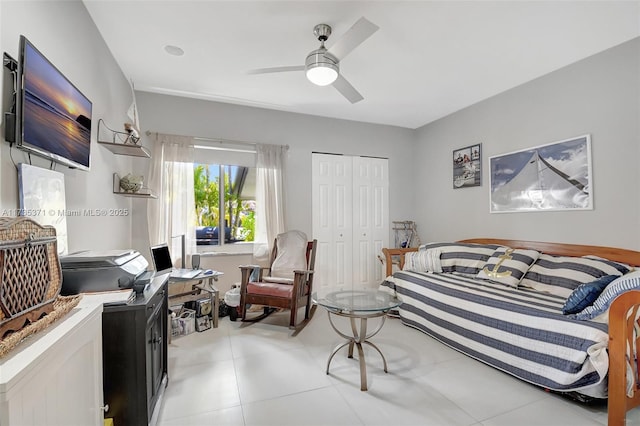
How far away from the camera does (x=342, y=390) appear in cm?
205

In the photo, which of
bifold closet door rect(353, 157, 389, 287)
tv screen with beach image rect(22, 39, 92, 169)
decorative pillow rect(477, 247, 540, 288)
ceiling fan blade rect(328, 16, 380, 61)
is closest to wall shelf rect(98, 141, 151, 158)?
tv screen with beach image rect(22, 39, 92, 169)

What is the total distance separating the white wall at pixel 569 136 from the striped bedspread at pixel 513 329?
87 centimetres

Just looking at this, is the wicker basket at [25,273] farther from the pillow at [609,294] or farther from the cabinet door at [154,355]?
the pillow at [609,294]

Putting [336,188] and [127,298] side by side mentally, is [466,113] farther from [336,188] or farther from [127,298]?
[127,298]

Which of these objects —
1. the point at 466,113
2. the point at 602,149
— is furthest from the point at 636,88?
the point at 466,113

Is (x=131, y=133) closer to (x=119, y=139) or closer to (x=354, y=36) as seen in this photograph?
(x=119, y=139)

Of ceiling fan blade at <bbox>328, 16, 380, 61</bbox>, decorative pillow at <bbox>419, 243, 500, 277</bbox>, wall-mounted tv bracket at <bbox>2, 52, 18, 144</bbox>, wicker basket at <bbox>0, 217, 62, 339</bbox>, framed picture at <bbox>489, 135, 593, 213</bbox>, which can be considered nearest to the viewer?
wicker basket at <bbox>0, 217, 62, 339</bbox>

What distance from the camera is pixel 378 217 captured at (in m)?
4.78

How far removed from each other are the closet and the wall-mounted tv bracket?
330 cm

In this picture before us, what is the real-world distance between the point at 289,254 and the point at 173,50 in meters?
2.44

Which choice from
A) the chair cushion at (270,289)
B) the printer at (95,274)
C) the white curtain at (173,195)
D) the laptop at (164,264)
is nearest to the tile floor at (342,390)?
the chair cushion at (270,289)

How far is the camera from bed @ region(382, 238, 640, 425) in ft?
5.53

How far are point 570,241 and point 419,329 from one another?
1.73m

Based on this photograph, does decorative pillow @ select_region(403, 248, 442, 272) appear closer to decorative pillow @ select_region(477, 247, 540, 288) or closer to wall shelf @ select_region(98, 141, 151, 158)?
decorative pillow @ select_region(477, 247, 540, 288)
